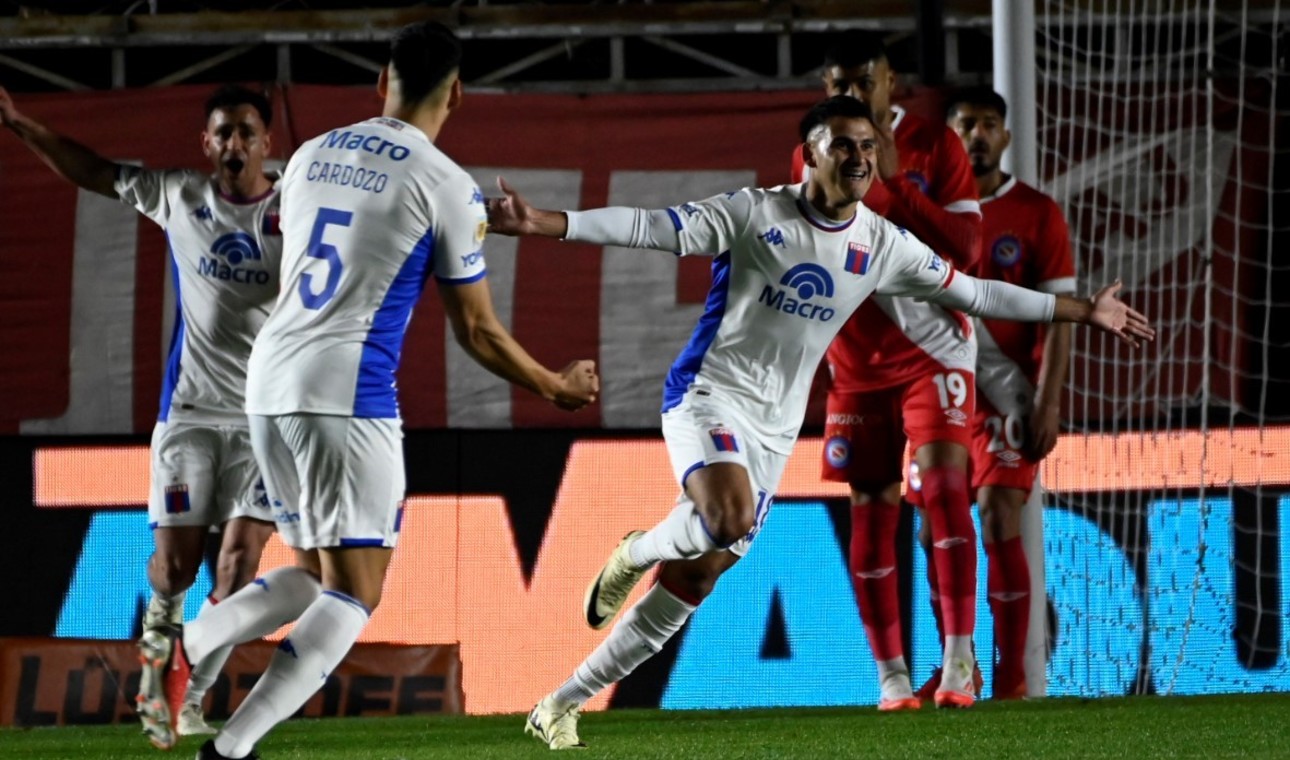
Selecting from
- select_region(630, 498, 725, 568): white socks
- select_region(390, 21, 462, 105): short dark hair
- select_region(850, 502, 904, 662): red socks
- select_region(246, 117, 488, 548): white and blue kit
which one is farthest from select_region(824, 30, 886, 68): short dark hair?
select_region(246, 117, 488, 548): white and blue kit

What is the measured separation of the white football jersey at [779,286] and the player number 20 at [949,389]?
2.30 feet

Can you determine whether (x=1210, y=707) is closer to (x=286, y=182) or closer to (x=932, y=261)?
(x=932, y=261)

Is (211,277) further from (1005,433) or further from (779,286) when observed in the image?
(1005,433)

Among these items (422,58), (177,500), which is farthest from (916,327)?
(422,58)

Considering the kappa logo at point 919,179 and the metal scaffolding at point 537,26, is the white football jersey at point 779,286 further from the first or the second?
the metal scaffolding at point 537,26

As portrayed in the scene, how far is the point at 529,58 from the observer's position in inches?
363

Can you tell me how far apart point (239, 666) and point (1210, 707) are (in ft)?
12.5

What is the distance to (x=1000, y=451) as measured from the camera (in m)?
6.75

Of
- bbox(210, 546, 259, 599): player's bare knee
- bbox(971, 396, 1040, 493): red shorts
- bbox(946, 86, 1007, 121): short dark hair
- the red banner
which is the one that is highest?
bbox(946, 86, 1007, 121): short dark hair

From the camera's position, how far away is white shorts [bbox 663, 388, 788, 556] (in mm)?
5430

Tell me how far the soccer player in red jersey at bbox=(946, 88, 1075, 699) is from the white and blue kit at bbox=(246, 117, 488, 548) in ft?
9.76

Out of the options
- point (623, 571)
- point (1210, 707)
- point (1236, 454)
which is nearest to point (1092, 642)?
point (1236, 454)

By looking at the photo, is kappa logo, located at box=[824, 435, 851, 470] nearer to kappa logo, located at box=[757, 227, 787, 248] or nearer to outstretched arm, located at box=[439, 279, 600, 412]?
kappa logo, located at box=[757, 227, 787, 248]

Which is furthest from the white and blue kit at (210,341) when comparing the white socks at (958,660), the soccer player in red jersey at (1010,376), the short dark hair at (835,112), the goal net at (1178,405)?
the goal net at (1178,405)
